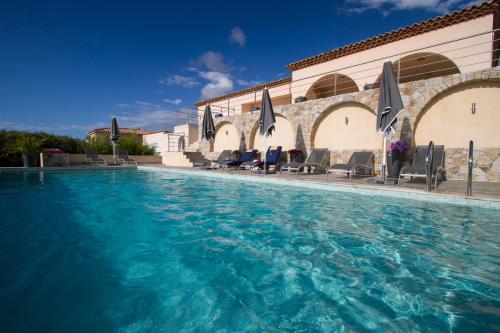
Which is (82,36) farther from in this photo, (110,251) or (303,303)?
(303,303)

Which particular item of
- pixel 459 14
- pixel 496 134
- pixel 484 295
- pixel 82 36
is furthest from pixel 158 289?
pixel 82 36

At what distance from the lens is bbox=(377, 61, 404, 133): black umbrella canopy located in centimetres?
633

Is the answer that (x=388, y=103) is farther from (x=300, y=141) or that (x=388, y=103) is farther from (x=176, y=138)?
(x=176, y=138)

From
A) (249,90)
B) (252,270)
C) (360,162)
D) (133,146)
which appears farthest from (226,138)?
(252,270)

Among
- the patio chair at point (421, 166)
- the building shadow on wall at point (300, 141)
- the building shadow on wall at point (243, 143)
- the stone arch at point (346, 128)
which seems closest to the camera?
the patio chair at point (421, 166)

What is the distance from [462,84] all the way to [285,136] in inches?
262

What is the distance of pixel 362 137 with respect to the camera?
30.6 feet

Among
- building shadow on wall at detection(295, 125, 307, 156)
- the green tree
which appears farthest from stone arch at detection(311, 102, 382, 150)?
the green tree

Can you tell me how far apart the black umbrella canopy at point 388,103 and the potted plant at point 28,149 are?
606 inches

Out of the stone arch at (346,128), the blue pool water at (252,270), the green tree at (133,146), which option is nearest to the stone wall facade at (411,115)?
the stone arch at (346,128)

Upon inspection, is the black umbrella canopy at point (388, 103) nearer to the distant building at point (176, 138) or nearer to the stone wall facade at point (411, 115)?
the stone wall facade at point (411, 115)

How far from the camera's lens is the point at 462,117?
23.6 feet

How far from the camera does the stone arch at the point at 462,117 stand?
22.2 feet

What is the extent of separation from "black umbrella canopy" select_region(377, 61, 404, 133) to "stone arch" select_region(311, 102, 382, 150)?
2.51 meters
